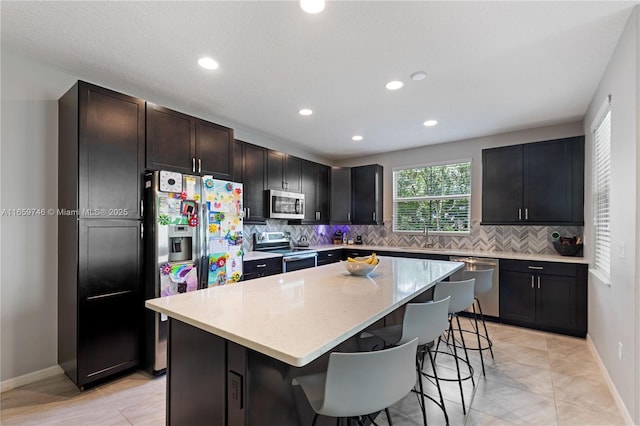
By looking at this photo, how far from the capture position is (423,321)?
1.68 meters

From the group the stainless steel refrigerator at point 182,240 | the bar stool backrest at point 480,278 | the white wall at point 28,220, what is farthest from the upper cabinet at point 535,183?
the white wall at point 28,220

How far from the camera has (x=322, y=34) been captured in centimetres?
214

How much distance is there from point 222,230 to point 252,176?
1268 mm

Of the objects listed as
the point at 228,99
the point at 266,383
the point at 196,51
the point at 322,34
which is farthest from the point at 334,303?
the point at 228,99

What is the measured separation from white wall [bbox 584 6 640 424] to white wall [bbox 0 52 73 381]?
4.24 m

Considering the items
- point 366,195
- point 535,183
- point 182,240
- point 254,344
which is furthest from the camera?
point 366,195

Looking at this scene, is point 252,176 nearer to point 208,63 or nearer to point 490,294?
point 208,63

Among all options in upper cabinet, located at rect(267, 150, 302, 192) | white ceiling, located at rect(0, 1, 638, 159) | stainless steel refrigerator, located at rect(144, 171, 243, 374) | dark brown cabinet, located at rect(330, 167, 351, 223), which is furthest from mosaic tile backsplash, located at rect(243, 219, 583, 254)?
white ceiling, located at rect(0, 1, 638, 159)

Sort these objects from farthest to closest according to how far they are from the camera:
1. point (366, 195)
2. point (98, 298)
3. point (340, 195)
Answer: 1. point (340, 195)
2. point (366, 195)
3. point (98, 298)

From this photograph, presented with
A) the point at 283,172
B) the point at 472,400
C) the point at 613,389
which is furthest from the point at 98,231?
the point at 613,389

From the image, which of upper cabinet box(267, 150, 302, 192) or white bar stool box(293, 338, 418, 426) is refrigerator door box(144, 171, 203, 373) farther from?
white bar stool box(293, 338, 418, 426)

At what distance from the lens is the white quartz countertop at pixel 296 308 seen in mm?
1112

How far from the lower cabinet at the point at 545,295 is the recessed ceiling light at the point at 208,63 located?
3.97 m

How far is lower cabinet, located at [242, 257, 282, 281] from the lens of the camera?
3.57m
